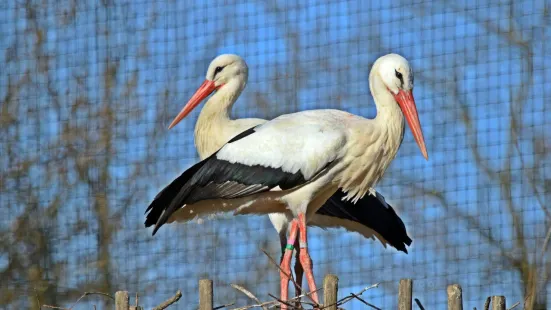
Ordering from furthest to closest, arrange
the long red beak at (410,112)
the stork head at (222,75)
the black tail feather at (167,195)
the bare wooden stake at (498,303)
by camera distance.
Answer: the stork head at (222,75), the black tail feather at (167,195), the long red beak at (410,112), the bare wooden stake at (498,303)

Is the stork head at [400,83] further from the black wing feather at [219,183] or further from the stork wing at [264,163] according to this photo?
the black wing feather at [219,183]

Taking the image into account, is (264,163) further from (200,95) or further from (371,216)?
(200,95)

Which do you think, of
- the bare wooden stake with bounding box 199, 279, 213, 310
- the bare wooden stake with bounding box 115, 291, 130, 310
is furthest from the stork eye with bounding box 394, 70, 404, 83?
the bare wooden stake with bounding box 115, 291, 130, 310

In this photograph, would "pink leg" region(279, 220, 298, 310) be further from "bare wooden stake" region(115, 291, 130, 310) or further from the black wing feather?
"bare wooden stake" region(115, 291, 130, 310)

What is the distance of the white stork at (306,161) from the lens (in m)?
5.50

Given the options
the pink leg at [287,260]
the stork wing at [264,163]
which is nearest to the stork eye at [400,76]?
the stork wing at [264,163]

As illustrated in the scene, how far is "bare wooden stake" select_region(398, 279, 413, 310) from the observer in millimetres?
4434

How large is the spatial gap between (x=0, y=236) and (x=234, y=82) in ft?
7.51

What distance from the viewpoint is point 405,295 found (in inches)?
175

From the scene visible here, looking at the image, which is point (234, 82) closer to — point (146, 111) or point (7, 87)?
point (146, 111)

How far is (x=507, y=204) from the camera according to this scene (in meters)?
7.56

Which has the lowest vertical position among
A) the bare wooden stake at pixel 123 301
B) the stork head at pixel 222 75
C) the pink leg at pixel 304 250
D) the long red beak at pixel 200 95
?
the bare wooden stake at pixel 123 301

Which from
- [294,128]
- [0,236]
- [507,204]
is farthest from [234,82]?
[0,236]

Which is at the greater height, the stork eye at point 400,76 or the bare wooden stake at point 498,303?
the stork eye at point 400,76
